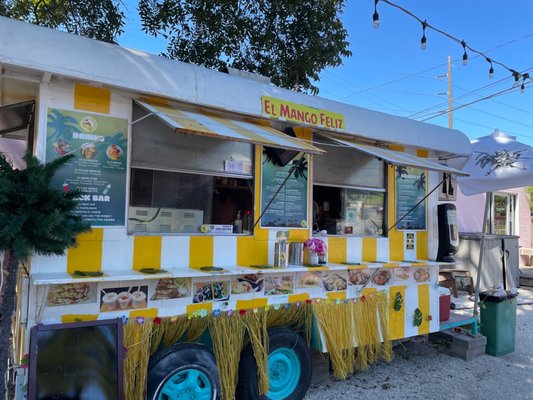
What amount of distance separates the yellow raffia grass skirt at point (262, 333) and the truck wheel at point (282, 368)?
0.22ft

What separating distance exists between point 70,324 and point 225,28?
521 cm

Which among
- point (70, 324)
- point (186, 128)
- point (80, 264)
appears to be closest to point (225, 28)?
point (186, 128)

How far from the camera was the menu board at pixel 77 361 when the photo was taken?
2.69 meters

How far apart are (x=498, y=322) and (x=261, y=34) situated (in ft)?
17.6

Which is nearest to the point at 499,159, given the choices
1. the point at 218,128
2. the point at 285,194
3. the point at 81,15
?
the point at 285,194

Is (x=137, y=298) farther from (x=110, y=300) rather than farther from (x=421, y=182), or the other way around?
(x=421, y=182)

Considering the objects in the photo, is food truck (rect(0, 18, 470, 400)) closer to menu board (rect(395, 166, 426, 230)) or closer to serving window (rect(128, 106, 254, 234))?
serving window (rect(128, 106, 254, 234))

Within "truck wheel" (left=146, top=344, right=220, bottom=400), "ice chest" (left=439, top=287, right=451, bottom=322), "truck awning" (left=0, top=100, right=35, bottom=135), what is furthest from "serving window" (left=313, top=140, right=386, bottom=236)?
"truck awning" (left=0, top=100, right=35, bottom=135)

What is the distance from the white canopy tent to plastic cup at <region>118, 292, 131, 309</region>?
4.44 metres

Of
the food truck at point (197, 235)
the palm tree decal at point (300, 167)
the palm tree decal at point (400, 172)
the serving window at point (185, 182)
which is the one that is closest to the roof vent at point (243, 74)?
the food truck at point (197, 235)

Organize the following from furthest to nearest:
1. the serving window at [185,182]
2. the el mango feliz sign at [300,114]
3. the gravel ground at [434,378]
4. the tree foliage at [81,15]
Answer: the tree foliage at [81,15], the gravel ground at [434,378], the el mango feliz sign at [300,114], the serving window at [185,182]

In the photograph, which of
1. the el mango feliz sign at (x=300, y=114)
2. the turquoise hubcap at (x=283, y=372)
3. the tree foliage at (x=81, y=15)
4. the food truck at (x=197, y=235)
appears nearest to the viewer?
the food truck at (x=197, y=235)

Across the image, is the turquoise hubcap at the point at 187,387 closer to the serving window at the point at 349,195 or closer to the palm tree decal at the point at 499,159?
the serving window at the point at 349,195

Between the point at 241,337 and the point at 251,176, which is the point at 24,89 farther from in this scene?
the point at 241,337
